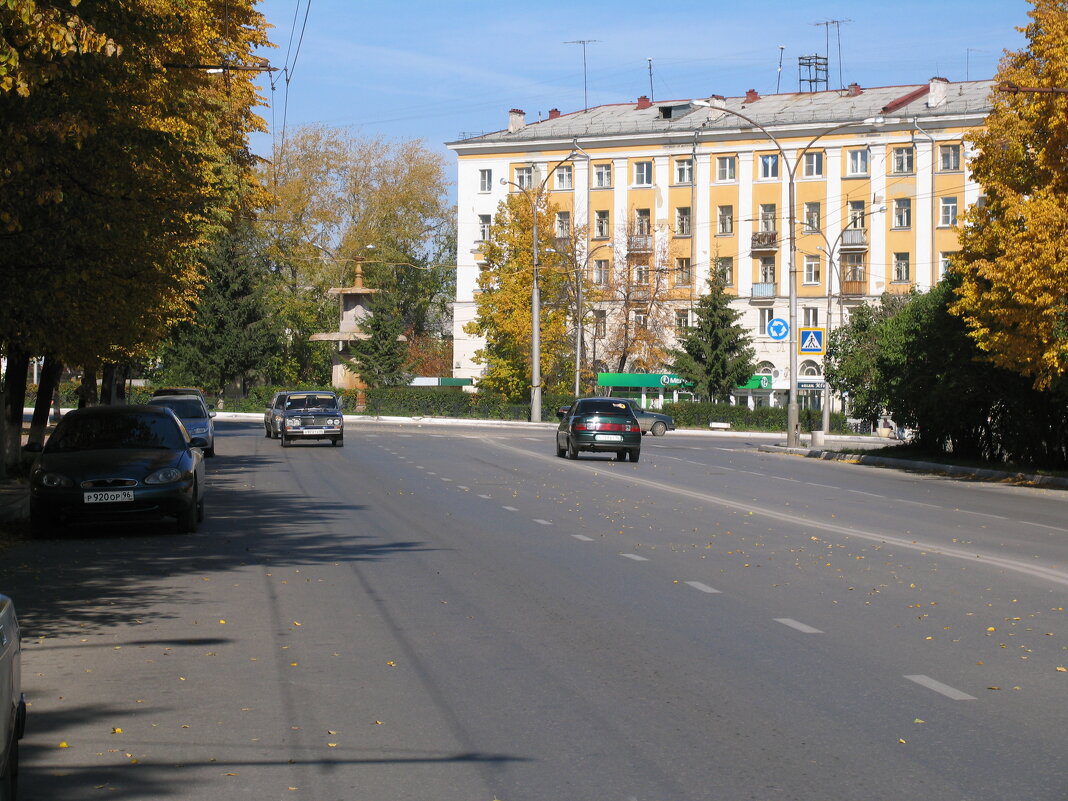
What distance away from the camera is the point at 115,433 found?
1747cm

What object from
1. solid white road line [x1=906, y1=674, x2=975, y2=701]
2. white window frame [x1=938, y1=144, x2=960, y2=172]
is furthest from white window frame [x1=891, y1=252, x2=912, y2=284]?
solid white road line [x1=906, y1=674, x2=975, y2=701]

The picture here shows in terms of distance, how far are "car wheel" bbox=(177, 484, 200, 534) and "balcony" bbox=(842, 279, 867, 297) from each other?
66769 mm

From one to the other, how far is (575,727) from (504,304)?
6940 cm

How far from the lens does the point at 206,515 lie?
19469mm

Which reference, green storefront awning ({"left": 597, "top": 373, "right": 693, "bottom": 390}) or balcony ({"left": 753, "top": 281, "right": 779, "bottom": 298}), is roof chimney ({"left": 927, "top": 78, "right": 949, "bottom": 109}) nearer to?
balcony ({"left": 753, "top": 281, "right": 779, "bottom": 298})

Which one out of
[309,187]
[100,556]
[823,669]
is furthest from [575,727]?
[309,187]

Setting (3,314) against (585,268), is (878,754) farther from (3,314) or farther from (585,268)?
(585,268)

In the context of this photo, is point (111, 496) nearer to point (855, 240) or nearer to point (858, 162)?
point (855, 240)

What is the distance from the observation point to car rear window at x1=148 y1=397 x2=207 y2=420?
3475cm

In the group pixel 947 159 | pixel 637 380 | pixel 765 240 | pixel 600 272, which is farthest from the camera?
pixel 600 272

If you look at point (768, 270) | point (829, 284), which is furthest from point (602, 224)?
point (829, 284)

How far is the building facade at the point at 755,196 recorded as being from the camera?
256 ft

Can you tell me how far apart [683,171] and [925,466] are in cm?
4927

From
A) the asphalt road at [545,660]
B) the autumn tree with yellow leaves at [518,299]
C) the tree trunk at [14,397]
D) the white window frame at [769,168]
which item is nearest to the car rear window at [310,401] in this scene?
the tree trunk at [14,397]
